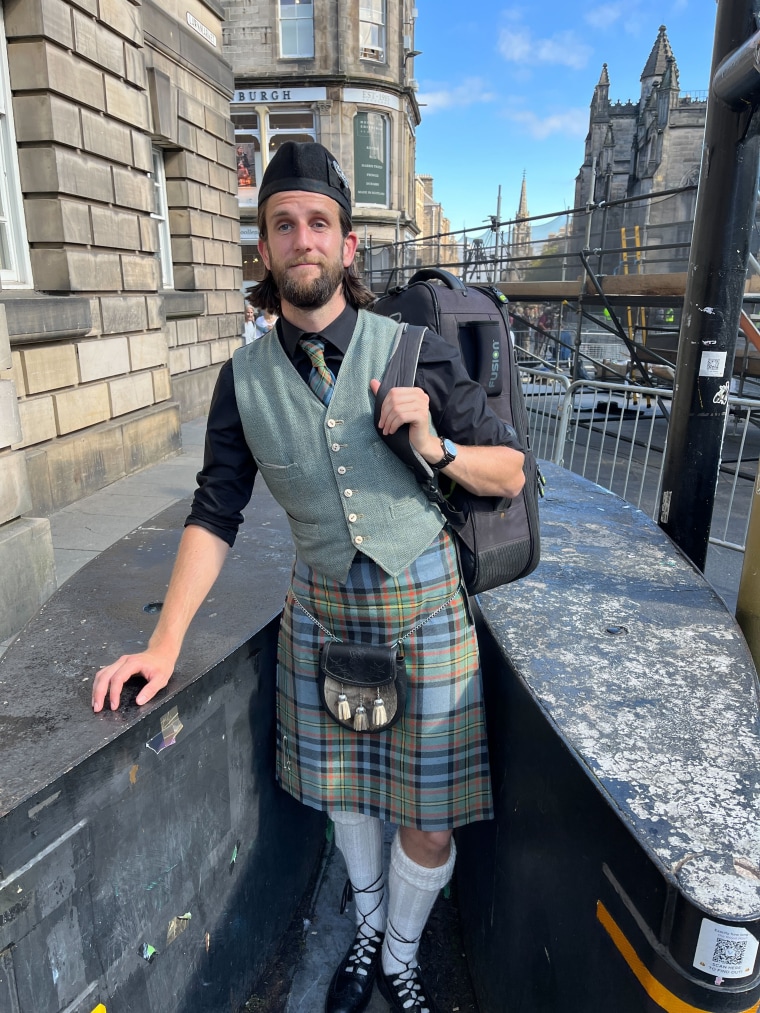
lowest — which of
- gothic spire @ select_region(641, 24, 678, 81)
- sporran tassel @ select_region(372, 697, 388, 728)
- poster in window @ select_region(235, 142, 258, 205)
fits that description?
sporran tassel @ select_region(372, 697, 388, 728)

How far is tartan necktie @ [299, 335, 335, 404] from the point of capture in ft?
5.60

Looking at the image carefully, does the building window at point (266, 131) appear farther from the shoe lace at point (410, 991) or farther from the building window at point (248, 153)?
the shoe lace at point (410, 991)

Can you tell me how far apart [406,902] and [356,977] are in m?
0.34

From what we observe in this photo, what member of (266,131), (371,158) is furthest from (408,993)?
(266,131)

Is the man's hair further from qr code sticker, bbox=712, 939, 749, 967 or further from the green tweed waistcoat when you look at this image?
qr code sticker, bbox=712, 939, 749, 967

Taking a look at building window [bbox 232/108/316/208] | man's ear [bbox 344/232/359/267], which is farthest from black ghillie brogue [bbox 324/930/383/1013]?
building window [bbox 232/108/316/208]

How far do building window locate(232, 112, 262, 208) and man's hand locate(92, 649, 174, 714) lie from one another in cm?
2818

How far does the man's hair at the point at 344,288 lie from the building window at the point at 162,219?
8.23 m

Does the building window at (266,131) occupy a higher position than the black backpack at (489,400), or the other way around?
the building window at (266,131)

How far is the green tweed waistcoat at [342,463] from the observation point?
5.45ft

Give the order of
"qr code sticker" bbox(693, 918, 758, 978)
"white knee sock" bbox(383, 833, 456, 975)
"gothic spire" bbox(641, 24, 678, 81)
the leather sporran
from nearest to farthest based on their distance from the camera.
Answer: "qr code sticker" bbox(693, 918, 758, 978), the leather sporran, "white knee sock" bbox(383, 833, 456, 975), "gothic spire" bbox(641, 24, 678, 81)

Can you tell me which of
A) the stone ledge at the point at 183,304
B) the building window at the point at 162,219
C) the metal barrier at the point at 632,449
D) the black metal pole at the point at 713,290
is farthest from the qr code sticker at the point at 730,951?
the building window at the point at 162,219

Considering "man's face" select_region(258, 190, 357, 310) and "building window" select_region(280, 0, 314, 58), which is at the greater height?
"building window" select_region(280, 0, 314, 58)

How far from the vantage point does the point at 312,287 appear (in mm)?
1675
